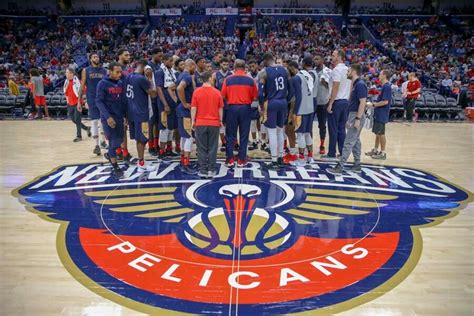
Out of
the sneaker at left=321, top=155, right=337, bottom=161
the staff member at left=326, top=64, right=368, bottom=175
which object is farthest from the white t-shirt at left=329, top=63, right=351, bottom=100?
the sneaker at left=321, top=155, right=337, bottom=161

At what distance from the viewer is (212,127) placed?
18.6ft

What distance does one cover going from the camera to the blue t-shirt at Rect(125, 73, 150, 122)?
5.83 m

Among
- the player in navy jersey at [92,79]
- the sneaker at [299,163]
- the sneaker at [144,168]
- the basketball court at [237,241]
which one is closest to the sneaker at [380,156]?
the basketball court at [237,241]

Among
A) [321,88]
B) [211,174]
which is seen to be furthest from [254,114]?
[211,174]

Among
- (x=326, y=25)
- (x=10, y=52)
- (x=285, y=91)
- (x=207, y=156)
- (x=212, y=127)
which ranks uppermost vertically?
(x=326, y=25)

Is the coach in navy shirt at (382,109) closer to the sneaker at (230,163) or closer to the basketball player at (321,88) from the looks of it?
the basketball player at (321,88)

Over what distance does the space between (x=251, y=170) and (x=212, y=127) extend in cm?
99

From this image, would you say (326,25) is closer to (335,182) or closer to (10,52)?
(10,52)

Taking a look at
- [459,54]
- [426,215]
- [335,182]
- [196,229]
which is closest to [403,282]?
[426,215]

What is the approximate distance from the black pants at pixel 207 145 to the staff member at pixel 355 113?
183cm

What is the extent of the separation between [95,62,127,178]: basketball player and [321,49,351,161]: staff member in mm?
3249

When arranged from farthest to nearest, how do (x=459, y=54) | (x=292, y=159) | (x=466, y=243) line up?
1. (x=459, y=54)
2. (x=292, y=159)
3. (x=466, y=243)

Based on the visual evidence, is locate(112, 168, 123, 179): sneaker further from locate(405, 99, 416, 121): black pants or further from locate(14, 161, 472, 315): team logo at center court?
locate(405, 99, 416, 121): black pants

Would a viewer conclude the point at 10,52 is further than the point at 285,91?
Yes
